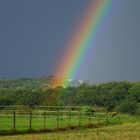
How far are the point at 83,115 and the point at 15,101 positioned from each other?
3635cm

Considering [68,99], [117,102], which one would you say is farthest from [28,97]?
[117,102]

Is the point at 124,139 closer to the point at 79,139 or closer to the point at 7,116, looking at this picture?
the point at 79,139

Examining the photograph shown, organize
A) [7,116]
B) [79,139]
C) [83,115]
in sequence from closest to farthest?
[79,139]
[7,116]
[83,115]

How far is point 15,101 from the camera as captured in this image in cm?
10019

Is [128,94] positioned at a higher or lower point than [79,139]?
higher

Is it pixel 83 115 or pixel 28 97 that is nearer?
pixel 83 115

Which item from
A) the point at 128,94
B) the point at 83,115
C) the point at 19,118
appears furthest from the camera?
the point at 128,94

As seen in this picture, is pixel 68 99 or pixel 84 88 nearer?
pixel 68 99

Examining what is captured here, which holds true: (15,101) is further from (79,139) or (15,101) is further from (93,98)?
(79,139)

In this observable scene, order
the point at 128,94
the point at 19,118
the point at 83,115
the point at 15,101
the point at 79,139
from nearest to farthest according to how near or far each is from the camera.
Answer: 1. the point at 79,139
2. the point at 19,118
3. the point at 83,115
4. the point at 15,101
5. the point at 128,94

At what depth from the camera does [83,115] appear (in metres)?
66.5

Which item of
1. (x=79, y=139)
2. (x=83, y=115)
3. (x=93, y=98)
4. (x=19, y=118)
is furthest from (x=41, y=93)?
(x=79, y=139)

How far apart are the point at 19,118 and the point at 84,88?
202 feet

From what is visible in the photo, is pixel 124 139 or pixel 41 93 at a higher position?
pixel 41 93
